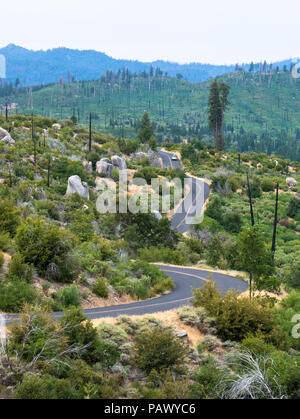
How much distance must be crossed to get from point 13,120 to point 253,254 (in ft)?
164

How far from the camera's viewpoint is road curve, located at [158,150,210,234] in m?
48.1

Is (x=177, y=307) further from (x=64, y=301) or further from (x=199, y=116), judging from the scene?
(x=199, y=116)

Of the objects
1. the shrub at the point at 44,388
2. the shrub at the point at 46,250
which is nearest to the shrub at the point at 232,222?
the shrub at the point at 46,250

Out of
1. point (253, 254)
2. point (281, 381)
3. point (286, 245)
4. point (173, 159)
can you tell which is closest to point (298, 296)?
point (253, 254)

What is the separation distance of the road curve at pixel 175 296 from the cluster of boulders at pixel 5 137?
26474 millimetres

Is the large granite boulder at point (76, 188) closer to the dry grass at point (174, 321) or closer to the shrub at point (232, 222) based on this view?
the shrub at point (232, 222)

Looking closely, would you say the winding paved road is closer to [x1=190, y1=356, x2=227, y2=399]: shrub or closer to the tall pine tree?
[x1=190, y1=356, x2=227, y2=399]: shrub

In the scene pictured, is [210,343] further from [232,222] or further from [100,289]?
[232,222]

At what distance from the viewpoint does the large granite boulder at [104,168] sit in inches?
2112

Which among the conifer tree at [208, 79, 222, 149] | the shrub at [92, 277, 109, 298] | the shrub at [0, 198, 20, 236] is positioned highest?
the conifer tree at [208, 79, 222, 149]

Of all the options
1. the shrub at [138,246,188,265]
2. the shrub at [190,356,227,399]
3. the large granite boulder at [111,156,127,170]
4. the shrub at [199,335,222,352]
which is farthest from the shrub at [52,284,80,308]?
the large granite boulder at [111,156,127,170]

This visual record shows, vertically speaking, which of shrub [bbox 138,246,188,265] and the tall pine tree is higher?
the tall pine tree

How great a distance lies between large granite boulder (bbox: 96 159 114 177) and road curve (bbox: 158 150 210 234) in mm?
9027

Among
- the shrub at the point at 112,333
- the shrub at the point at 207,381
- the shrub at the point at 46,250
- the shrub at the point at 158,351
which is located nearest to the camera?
the shrub at the point at 207,381
